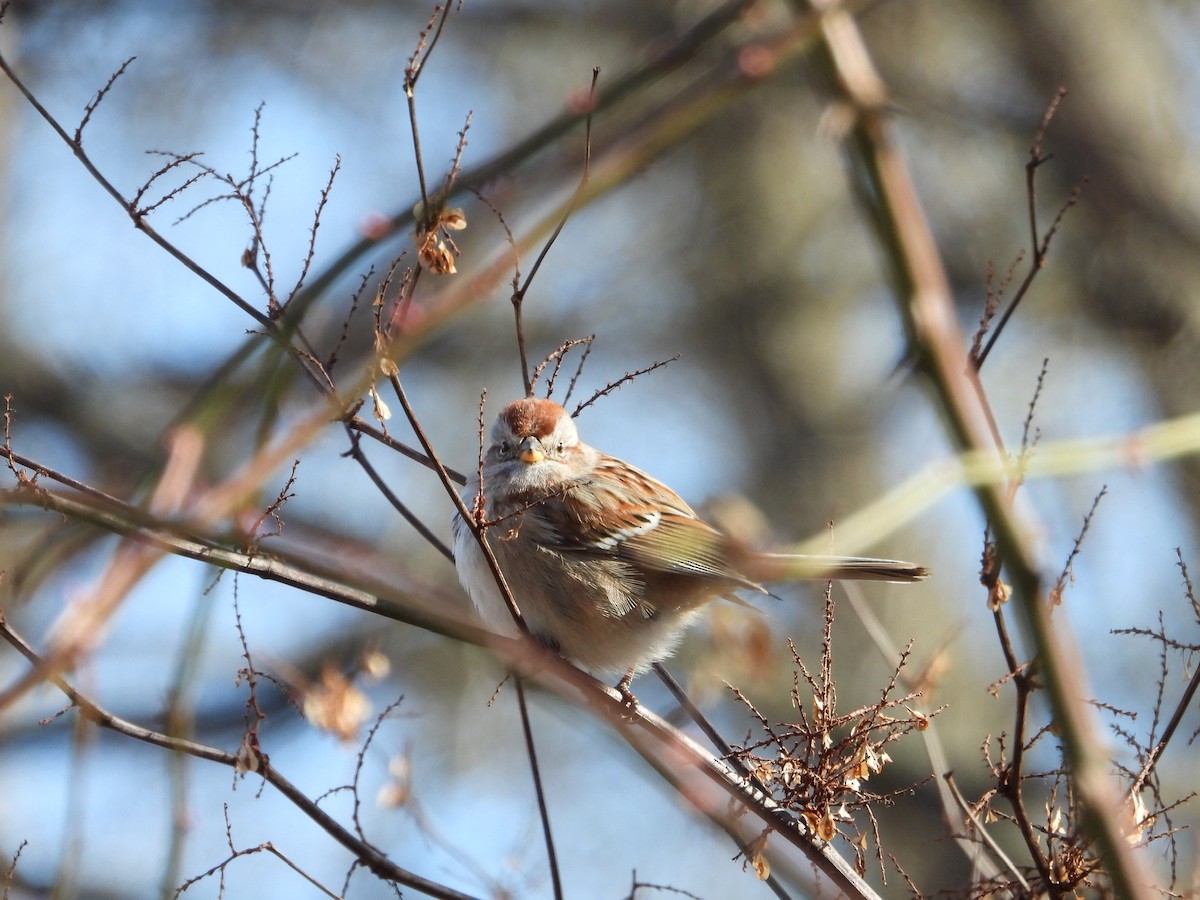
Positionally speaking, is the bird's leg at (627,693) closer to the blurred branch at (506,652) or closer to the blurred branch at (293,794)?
the blurred branch at (506,652)

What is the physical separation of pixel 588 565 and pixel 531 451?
1.51ft

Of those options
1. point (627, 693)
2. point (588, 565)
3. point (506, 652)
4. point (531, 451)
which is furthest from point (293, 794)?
point (531, 451)

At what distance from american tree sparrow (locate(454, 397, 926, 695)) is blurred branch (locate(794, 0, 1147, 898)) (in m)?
2.56

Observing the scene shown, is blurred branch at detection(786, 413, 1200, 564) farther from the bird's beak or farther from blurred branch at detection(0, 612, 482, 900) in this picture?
the bird's beak

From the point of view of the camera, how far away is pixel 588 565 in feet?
13.0

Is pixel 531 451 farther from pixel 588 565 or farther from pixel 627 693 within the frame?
pixel 627 693

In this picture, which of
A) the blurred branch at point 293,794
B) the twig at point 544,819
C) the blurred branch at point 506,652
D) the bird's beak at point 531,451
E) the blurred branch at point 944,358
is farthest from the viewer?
the bird's beak at point 531,451

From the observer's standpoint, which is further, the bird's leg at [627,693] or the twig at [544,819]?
the bird's leg at [627,693]

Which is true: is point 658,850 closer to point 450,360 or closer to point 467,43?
point 450,360

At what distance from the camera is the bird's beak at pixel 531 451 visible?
412cm

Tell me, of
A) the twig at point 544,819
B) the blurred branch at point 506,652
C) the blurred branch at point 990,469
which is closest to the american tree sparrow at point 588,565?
the blurred branch at point 506,652

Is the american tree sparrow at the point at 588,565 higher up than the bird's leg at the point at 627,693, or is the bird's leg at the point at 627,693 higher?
the american tree sparrow at the point at 588,565

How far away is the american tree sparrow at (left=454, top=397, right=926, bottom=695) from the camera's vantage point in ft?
12.7

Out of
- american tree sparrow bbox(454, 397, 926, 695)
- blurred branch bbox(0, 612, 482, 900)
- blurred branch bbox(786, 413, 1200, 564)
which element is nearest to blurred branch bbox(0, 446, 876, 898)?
blurred branch bbox(0, 612, 482, 900)
